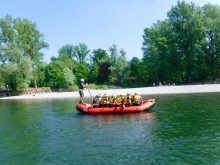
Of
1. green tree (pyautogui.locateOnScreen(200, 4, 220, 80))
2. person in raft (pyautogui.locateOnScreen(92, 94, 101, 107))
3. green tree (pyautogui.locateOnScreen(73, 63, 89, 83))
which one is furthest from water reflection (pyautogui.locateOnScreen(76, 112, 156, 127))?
green tree (pyautogui.locateOnScreen(73, 63, 89, 83))

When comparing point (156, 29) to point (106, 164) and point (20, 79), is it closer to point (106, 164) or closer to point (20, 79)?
point (20, 79)

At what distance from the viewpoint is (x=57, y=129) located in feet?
51.9

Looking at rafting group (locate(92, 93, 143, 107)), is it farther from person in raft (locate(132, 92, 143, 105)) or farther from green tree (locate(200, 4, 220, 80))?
green tree (locate(200, 4, 220, 80))

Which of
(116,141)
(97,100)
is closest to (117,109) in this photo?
(97,100)

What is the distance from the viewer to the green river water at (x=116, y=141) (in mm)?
9727

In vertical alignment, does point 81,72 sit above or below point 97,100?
above

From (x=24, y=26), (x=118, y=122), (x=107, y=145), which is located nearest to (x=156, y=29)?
(x=24, y=26)

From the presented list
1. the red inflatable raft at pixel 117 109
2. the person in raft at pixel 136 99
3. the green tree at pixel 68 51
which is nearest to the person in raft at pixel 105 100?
the red inflatable raft at pixel 117 109

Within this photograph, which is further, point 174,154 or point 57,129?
point 57,129

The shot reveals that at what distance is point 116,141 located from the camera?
12.1 meters

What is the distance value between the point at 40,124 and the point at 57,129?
250 centimetres

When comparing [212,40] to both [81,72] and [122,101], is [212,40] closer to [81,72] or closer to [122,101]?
[81,72]

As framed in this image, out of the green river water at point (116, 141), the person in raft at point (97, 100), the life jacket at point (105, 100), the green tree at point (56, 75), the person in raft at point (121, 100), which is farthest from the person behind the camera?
the green tree at point (56, 75)

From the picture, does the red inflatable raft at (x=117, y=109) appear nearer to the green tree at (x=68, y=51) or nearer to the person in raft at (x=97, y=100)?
the person in raft at (x=97, y=100)
